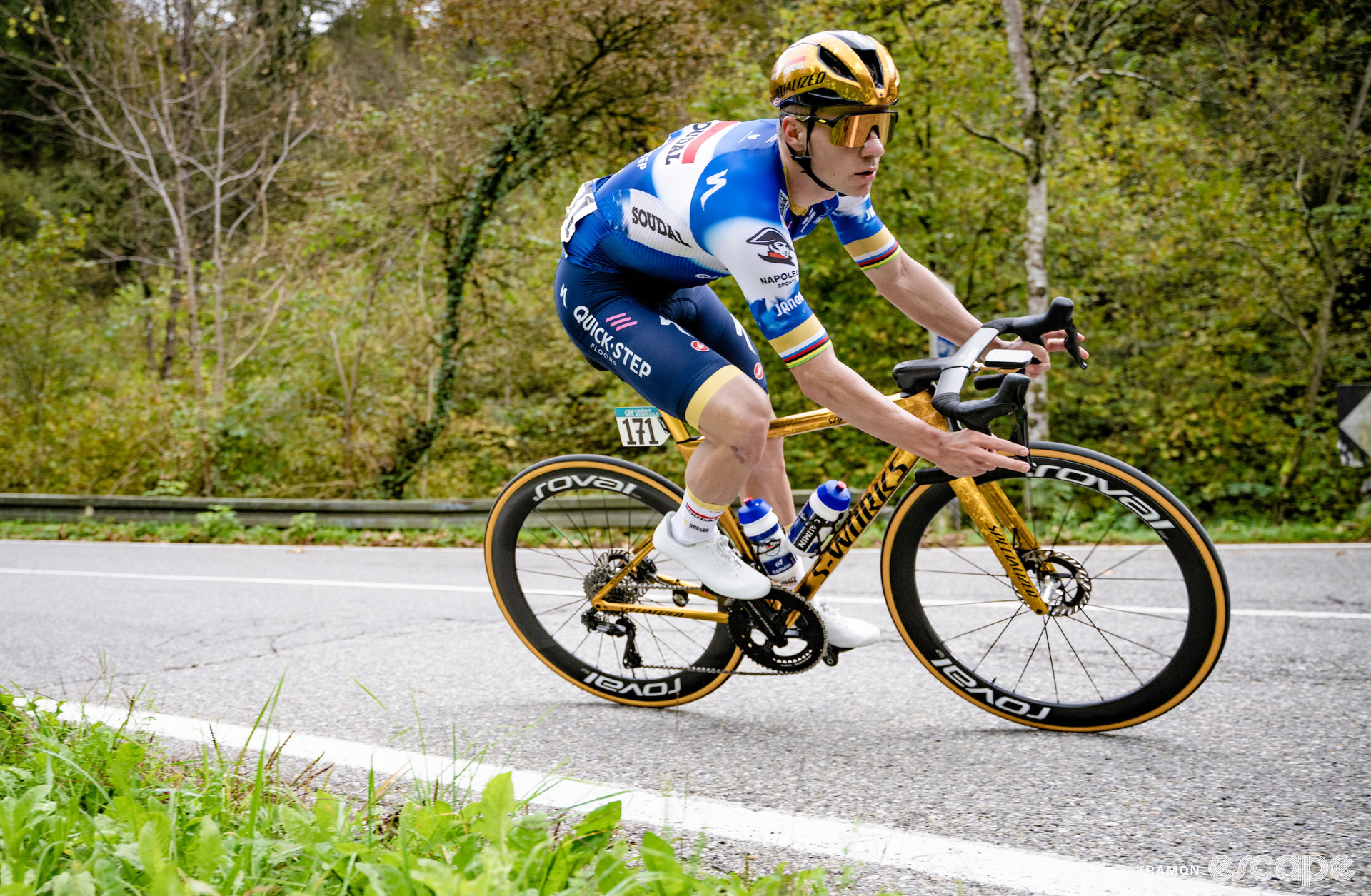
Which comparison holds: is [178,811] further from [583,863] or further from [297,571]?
[297,571]

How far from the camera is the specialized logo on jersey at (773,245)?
2395 mm

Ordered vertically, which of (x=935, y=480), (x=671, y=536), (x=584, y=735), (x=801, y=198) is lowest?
(x=584, y=735)

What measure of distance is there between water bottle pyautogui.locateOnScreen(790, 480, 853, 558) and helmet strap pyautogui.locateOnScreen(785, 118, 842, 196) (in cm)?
94

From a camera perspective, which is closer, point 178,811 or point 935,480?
point 178,811

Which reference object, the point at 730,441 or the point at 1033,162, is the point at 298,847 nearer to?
the point at 730,441

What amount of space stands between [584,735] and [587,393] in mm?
12785

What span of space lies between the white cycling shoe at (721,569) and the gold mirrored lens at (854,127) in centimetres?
121

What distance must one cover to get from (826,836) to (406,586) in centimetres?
455

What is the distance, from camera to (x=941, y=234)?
1214 centimetres

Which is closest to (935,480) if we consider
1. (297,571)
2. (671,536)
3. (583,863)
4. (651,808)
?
(671,536)

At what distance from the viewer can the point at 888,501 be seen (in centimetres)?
295

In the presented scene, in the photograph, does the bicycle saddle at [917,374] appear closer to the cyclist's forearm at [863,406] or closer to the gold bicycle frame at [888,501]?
the gold bicycle frame at [888,501]

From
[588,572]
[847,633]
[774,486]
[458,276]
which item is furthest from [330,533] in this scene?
[847,633]

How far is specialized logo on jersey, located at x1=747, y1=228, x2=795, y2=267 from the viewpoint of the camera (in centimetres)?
239
